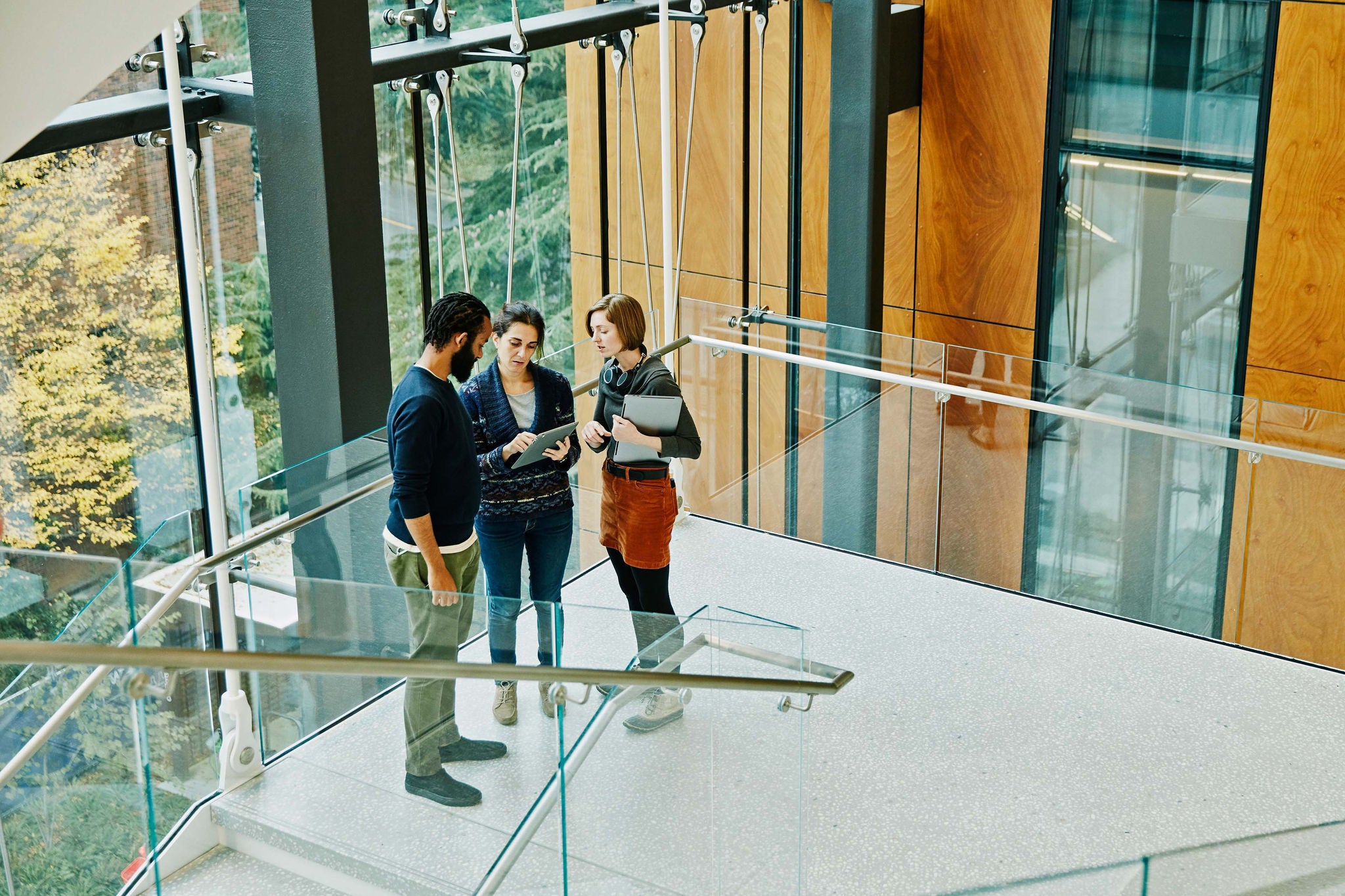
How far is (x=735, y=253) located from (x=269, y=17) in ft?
13.1

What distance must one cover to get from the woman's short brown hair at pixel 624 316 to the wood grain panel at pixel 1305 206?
3755mm

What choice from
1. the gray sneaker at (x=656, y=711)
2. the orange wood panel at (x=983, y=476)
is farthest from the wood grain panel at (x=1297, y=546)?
the gray sneaker at (x=656, y=711)

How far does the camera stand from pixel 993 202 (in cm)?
721

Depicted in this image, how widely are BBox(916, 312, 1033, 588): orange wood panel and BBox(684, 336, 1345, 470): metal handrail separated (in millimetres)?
35

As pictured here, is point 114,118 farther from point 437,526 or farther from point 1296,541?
point 1296,541

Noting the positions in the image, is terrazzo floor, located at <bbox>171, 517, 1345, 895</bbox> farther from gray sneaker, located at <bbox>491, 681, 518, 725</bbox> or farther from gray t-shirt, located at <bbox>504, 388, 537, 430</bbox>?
gray t-shirt, located at <bbox>504, 388, 537, 430</bbox>

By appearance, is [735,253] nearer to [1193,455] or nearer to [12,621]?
[1193,455]

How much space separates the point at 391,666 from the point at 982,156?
17.9 feet

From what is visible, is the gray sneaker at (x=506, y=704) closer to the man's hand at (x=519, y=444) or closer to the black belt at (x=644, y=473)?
the man's hand at (x=519, y=444)

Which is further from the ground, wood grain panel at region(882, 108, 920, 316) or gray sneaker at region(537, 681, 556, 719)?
wood grain panel at region(882, 108, 920, 316)

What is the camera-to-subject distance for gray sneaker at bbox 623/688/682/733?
3.12 m

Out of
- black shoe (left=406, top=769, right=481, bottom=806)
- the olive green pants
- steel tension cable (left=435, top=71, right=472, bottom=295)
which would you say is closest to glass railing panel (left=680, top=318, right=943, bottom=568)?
steel tension cable (left=435, top=71, right=472, bottom=295)

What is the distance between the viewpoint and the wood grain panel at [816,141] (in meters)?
7.23

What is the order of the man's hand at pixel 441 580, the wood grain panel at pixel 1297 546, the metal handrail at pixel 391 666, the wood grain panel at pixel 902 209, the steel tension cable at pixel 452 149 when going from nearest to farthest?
the metal handrail at pixel 391 666 → the man's hand at pixel 441 580 → the wood grain panel at pixel 1297 546 → the steel tension cable at pixel 452 149 → the wood grain panel at pixel 902 209
